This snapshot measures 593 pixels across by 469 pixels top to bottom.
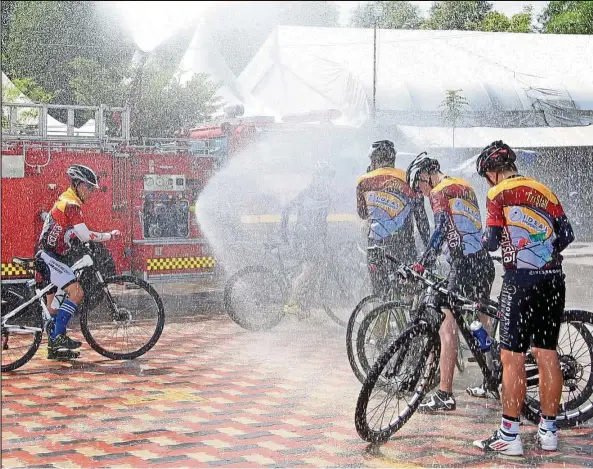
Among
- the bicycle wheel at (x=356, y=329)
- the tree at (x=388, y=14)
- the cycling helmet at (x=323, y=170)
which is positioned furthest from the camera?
the cycling helmet at (x=323, y=170)

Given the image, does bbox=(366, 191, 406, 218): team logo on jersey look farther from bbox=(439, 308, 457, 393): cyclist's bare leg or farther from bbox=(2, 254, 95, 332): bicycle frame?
bbox=(2, 254, 95, 332): bicycle frame

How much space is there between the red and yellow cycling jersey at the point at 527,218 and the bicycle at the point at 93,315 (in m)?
3.52

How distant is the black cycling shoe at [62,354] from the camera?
734 cm

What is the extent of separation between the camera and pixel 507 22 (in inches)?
305

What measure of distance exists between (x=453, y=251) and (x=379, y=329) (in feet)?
2.35

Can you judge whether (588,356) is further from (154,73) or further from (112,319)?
(154,73)

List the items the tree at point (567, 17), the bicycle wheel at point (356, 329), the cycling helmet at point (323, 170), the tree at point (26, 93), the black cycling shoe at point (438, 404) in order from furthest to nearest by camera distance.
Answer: the tree at point (26, 93) < the cycling helmet at point (323, 170) < the tree at point (567, 17) < the bicycle wheel at point (356, 329) < the black cycling shoe at point (438, 404)

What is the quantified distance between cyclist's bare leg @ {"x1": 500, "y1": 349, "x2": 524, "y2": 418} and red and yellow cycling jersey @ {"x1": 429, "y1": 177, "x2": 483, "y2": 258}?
1140 millimetres

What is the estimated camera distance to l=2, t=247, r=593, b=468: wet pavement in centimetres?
478

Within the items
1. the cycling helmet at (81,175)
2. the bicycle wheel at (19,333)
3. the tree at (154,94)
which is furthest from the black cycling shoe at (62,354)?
the tree at (154,94)

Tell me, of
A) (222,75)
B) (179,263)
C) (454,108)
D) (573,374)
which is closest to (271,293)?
(179,263)

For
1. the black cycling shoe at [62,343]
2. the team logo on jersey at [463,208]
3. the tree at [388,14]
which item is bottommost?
the black cycling shoe at [62,343]

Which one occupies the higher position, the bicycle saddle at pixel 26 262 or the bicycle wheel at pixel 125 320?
the bicycle saddle at pixel 26 262

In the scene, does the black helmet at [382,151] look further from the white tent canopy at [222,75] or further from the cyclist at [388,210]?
the white tent canopy at [222,75]
